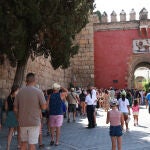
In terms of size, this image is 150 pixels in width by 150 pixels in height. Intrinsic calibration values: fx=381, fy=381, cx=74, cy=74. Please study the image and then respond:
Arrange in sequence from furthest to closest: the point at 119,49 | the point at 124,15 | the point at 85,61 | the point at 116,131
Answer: the point at 119,49 → the point at 124,15 → the point at 85,61 → the point at 116,131

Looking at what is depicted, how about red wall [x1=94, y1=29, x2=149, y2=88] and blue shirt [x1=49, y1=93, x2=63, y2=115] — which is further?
red wall [x1=94, y1=29, x2=149, y2=88]

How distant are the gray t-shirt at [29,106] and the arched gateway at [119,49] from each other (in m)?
19.6

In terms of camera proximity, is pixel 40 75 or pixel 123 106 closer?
pixel 123 106

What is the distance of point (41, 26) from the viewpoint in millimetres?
10023

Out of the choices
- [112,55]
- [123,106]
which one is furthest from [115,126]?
→ [112,55]

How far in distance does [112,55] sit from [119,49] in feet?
1.97

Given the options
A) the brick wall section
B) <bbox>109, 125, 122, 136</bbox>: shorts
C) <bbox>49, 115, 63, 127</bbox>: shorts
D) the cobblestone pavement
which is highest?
the brick wall section

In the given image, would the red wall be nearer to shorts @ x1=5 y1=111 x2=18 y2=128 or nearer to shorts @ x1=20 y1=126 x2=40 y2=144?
shorts @ x1=5 y1=111 x2=18 y2=128

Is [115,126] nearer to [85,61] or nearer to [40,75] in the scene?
[40,75]

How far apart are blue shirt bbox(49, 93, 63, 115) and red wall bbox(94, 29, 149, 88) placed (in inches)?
675

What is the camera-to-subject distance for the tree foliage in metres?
9.31

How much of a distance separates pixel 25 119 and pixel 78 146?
2502 millimetres

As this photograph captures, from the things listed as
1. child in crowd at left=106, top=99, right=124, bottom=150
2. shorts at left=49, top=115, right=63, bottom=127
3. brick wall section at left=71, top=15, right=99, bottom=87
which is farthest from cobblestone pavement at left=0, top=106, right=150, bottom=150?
brick wall section at left=71, top=15, right=99, bottom=87

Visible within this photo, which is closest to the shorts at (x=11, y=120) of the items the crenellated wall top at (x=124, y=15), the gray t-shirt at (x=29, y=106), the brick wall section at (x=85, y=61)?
the gray t-shirt at (x=29, y=106)
